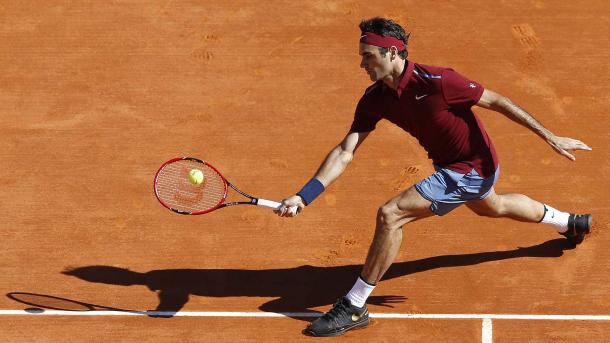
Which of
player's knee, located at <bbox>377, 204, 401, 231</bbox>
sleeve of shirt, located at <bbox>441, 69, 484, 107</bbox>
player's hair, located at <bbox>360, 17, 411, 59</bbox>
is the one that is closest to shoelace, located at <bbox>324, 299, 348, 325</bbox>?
player's knee, located at <bbox>377, 204, 401, 231</bbox>

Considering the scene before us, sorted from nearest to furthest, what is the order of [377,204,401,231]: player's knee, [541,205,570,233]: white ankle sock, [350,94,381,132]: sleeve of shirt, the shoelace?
[377,204,401,231]: player's knee < [350,94,381,132]: sleeve of shirt < the shoelace < [541,205,570,233]: white ankle sock

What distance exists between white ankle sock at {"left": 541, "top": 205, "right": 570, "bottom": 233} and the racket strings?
262cm

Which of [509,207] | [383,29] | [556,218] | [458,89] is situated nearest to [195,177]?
[383,29]

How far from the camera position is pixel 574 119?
1012 cm

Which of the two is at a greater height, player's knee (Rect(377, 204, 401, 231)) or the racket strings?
the racket strings

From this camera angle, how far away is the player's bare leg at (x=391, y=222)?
25.5 feet

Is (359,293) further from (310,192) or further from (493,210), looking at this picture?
(493,210)

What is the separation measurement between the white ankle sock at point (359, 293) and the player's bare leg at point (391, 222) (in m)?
0.14

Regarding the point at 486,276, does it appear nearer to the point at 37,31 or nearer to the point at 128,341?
the point at 128,341

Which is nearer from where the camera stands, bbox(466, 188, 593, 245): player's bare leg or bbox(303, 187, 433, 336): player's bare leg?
bbox(303, 187, 433, 336): player's bare leg

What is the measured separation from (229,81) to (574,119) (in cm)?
342

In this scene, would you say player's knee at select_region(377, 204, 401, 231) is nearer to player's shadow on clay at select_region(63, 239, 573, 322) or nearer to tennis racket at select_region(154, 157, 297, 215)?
player's shadow on clay at select_region(63, 239, 573, 322)

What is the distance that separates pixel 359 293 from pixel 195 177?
155 cm

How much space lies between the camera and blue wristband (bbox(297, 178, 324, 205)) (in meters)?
7.77
